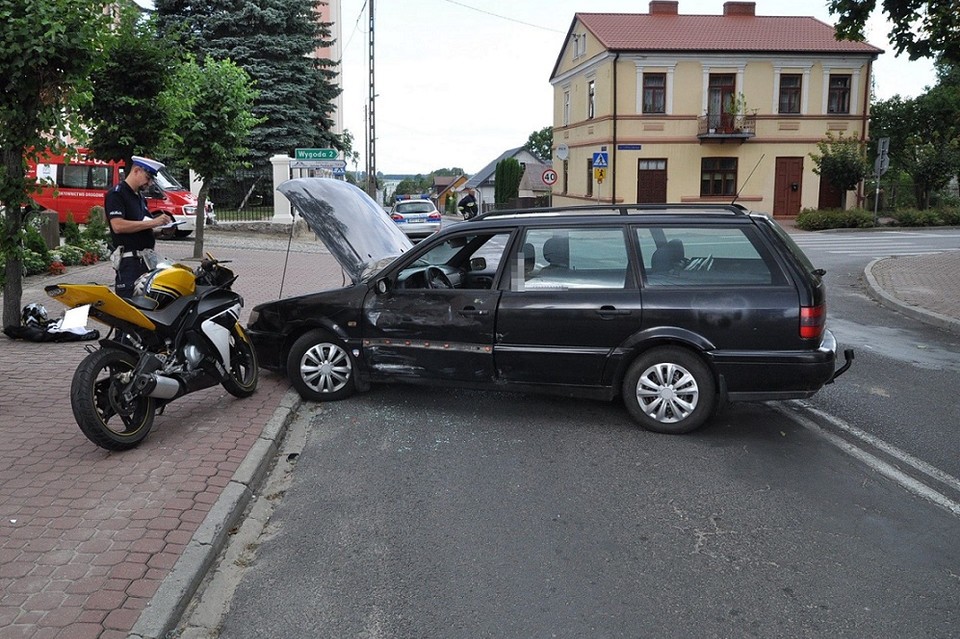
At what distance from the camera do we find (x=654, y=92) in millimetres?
42469

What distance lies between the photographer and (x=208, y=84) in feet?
63.9

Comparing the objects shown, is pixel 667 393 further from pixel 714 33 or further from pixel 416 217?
pixel 714 33

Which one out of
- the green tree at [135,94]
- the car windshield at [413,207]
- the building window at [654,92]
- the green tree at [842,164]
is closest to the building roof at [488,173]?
the building window at [654,92]

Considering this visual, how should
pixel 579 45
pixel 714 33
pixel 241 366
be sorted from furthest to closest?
1. pixel 579 45
2. pixel 714 33
3. pixel 241 366

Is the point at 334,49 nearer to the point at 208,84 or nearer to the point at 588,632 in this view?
the point at 208,84

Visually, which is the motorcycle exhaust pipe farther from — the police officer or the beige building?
the beige building

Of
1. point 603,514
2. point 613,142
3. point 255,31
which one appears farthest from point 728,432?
point 613,142

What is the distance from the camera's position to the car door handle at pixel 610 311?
6094 mm

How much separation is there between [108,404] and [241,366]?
5.94ft

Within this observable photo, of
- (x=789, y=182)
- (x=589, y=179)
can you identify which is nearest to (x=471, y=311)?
(x=789, y=182)

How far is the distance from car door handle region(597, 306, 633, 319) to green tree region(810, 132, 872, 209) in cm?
3580

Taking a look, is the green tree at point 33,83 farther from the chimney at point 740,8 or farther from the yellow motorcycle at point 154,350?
the chimney at point 740,8

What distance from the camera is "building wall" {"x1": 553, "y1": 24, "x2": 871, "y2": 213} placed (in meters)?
42.0

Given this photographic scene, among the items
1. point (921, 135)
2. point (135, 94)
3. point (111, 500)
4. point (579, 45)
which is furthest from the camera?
point (921, 135)
